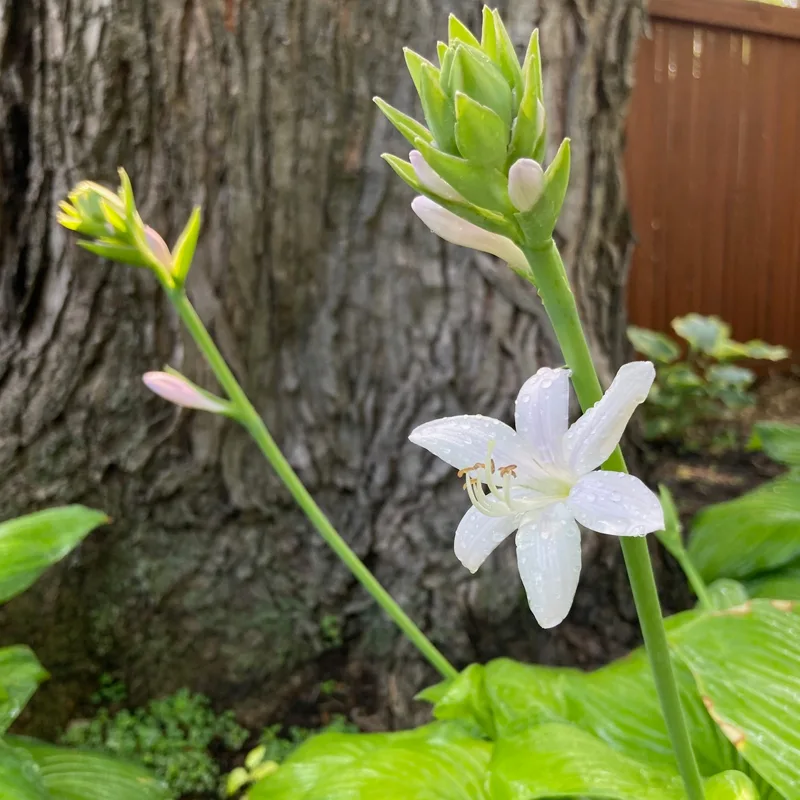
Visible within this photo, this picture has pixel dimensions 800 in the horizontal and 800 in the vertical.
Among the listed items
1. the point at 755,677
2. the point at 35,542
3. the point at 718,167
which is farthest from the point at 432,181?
the point at 718,167

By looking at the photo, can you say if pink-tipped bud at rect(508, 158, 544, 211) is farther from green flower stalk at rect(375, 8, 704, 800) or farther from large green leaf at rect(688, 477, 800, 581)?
large green leaf at rect(688, 477, 800, 581)

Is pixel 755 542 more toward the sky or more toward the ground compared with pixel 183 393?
more toward the ground

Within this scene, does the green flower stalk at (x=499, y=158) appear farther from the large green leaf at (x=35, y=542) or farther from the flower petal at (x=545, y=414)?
the large green leaf at (x=35, y=542)

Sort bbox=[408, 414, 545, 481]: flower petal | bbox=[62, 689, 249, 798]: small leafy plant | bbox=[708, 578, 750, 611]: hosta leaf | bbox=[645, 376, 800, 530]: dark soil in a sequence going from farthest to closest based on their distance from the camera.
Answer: bbox=[645, 376, 800, 530]: dark soil, bbox=[62, 689, 249, 798]: small leafy plant, bbox=[708, 578, 750, 611]: hosta leaf, bbox=[408, 414, 545, 481]: flower petal

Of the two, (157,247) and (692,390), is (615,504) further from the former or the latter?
(692,390)

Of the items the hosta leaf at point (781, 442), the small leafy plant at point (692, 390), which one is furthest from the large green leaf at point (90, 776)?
the small leafy plant at point (692, 390)

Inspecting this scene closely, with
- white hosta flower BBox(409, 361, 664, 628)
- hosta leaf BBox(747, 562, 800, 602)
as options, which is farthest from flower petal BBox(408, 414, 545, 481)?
hosta leaf BBox(747, 562, 800, 602)

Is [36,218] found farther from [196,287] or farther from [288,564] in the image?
[288,564]
